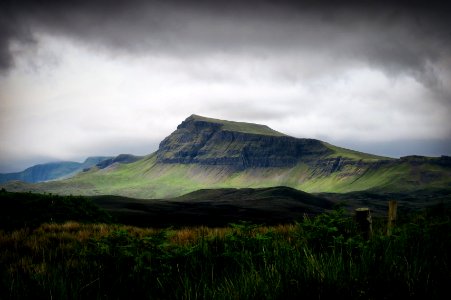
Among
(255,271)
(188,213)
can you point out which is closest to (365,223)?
(255,271)

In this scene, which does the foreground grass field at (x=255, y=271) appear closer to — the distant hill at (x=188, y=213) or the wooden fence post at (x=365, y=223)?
the wooden fence post at (x=365, y=223)

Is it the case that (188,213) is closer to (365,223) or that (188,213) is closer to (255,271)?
(365,223)

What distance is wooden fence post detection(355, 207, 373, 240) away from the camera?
699cm

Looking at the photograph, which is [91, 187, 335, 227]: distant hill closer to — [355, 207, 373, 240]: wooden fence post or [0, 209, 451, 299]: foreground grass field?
[355, 207, 373, 240]: wooden fence post

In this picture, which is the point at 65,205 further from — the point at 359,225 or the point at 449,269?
the point at 449,269

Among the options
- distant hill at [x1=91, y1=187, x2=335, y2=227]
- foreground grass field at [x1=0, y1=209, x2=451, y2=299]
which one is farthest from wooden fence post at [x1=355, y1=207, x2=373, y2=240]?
distant hill at [x1=91, y1=187, x2=335, y2=227]

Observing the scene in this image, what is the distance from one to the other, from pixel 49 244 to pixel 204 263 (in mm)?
5526

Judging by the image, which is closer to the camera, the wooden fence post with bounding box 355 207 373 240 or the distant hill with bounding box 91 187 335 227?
the wooden fence post with bounding box 355 207 373 240

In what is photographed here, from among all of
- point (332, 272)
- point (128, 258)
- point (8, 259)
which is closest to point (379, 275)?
point (332, 272)

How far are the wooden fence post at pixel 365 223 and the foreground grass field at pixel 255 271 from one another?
0.25 meters

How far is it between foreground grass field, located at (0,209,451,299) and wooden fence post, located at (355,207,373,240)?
25 centimetres

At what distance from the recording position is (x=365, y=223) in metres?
7.08

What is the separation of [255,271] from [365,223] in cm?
324

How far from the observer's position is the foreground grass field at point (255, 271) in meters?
4.30
